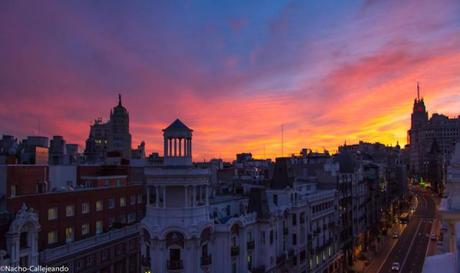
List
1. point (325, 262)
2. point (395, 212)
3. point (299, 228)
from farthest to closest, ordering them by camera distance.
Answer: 1. point (395, 212)
2. point (325, 262)
3. point (299, 228)

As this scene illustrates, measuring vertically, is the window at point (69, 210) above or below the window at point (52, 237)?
above

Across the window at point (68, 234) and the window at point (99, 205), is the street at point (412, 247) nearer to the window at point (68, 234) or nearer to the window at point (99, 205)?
the window at point (99, 205)

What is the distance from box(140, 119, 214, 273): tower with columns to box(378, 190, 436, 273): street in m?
56.2

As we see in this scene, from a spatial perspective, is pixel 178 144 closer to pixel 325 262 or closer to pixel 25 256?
pixel 25 256

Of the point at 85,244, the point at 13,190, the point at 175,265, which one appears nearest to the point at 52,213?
the point at 13,190

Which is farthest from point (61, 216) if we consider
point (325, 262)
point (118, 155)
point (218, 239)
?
point (325, 262)

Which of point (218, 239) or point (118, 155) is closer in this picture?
point (218, 239)

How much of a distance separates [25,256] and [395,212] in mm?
161553

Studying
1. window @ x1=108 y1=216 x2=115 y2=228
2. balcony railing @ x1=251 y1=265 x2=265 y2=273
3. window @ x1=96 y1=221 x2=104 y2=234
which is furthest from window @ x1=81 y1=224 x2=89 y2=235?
balcony railing @ x1=251 y1=265 x2=265 y2=273

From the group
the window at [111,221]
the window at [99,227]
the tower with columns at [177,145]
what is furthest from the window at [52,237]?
the tower with columns at [177,145]

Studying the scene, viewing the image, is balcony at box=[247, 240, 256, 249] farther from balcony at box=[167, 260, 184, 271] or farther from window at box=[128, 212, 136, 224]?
window at box=[128, 212, 136, 224]

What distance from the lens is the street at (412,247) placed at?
315 feet

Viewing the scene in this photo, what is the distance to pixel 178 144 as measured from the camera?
57000 millimetres

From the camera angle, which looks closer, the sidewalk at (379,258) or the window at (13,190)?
the window at (13,190)
